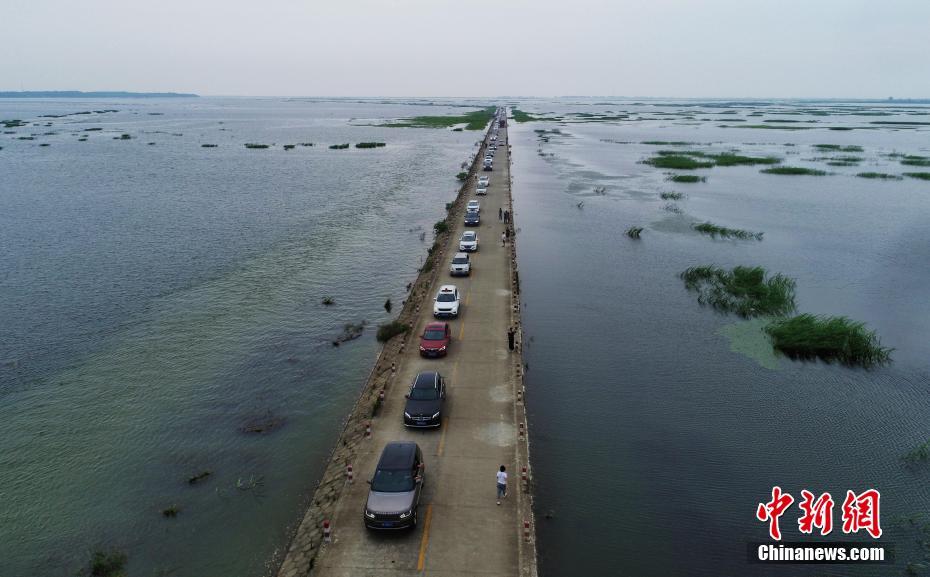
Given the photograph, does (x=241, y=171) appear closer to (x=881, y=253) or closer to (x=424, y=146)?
(x=424, y=146)

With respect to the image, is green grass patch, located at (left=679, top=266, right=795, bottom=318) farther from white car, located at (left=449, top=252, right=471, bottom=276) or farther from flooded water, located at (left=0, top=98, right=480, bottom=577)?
flooded water, located at (left=0, top=98, right=480, bottom=577)

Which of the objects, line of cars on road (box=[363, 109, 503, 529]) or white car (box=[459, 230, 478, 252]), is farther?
white car (box=[459, 230, 478, 252])

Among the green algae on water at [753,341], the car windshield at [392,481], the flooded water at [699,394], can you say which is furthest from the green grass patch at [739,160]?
the car windshield at [392,481]

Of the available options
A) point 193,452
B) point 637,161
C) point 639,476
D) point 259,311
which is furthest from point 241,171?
point 639,476

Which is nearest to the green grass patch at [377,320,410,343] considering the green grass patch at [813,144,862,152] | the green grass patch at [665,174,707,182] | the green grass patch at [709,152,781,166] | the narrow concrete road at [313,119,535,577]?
the narrow concrete road at [313,119,535,577]

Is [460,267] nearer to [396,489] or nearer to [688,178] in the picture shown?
[396,489]

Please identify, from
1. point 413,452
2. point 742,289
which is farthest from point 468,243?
point 413,452

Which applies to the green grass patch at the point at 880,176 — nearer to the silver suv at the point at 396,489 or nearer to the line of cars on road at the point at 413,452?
the line of cars on road at the point at 413,452
